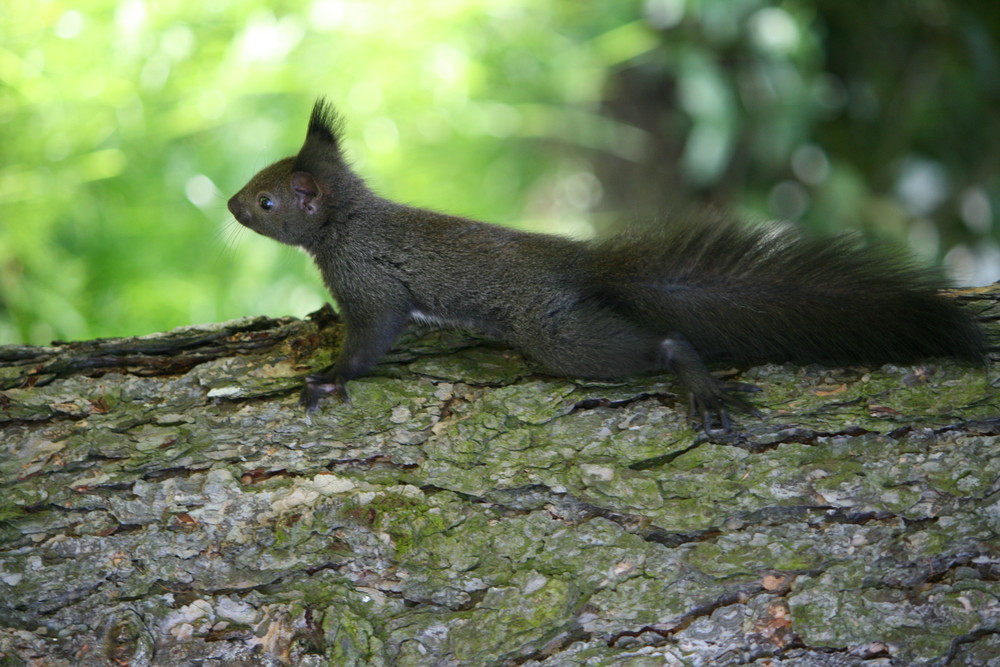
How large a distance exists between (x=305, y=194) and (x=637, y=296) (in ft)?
2.57

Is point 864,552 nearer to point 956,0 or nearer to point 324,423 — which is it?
point 324,423

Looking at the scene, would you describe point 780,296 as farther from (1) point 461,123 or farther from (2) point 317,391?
(1) point 461,123

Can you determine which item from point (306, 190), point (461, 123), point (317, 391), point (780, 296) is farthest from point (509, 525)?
point (461, 123)

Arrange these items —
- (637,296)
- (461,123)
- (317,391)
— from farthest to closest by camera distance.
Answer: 1. (461,123)
2. (637,296)
3. (317,391)

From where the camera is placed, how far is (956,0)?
3049 millimetres

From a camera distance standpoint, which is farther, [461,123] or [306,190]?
[461,123]

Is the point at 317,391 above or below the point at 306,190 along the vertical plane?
below

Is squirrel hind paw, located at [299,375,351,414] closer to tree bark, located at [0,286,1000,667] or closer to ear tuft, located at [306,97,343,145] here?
tree bark, located at [0,286,1000,667]

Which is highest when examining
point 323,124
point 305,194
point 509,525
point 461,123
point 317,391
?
point 461,123

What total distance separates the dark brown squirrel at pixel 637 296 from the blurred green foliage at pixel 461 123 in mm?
576

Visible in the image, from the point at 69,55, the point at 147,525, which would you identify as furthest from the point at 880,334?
the point at 69,55

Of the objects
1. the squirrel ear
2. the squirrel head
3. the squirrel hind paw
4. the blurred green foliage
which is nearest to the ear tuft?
the squirrel head

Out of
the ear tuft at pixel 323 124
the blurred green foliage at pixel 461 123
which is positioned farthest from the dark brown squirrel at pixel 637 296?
the blurred green foliage at pixel 461 123

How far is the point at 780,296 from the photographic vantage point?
1.56 meters
